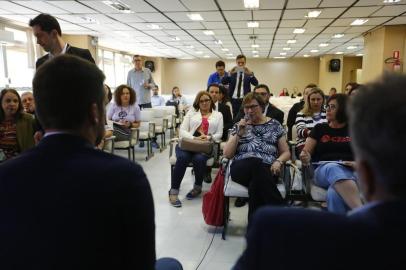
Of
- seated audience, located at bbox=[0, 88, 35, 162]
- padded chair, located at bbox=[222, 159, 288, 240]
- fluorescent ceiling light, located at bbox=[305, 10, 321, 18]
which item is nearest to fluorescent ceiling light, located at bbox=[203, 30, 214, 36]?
fluorescent ceiling light, located at bbox=[305, 10, 321, 18]

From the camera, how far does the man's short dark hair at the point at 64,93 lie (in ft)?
2.83

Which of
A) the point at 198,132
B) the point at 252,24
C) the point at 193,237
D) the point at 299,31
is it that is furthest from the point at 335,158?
the point at 299,31

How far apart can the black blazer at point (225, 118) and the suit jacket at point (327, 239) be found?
3687 mm

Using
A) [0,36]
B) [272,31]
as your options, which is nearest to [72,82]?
[0,36]

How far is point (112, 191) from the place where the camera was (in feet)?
2.57

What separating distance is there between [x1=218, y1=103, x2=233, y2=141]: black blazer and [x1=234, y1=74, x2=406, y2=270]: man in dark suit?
3689mm

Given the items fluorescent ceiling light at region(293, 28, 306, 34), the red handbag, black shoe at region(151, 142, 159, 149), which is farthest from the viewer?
fluorescent ceiling light at region(293, 28, 306, 34)

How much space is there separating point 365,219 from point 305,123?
10.3ft

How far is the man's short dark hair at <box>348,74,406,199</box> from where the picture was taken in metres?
0.53

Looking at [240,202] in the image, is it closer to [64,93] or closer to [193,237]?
[193,237]

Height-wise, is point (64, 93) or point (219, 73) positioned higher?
point (219, 73)

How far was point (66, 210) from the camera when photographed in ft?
2.51

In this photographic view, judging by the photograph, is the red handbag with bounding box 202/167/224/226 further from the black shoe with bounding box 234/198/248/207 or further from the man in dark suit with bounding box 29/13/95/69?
the man in dark suit with bounding box 29/13/95/69

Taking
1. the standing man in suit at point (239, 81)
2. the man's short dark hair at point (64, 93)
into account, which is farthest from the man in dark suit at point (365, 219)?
the standing man in suit at point (239, 81)
